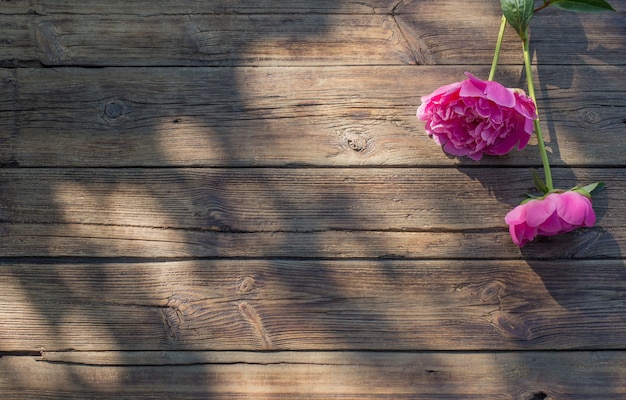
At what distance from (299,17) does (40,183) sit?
25.6 inches

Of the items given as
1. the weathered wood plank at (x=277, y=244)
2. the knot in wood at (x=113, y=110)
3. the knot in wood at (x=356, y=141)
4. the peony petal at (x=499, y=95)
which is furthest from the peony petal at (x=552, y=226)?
the knot in wood at (x=113, y=110)

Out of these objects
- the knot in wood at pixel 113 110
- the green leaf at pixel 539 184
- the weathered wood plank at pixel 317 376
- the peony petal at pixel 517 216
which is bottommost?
the weathered wood plank at pixel 317 376

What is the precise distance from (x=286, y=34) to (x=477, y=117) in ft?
1.53

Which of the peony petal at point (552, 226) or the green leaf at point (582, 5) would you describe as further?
the green leaf at point (582, 5)

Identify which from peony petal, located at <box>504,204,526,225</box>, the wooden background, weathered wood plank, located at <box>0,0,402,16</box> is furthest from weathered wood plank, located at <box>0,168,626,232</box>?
weathered wood plank, located at <box>0,0,402,16</box>

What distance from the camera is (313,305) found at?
129 centimetres

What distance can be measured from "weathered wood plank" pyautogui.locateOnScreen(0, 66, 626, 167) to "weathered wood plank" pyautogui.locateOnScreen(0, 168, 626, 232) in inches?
1.2

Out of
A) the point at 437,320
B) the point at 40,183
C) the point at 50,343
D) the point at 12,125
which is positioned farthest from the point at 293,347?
the point at 12,125

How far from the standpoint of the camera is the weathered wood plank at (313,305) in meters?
1.28

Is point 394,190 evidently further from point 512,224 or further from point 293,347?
point 293,347

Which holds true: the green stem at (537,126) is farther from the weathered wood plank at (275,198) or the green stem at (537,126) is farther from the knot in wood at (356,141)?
the knot in wood at (356,141)

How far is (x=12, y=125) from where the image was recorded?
1.37 m

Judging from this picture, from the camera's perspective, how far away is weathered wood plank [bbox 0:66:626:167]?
1.36 m

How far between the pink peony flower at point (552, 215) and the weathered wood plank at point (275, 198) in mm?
111
